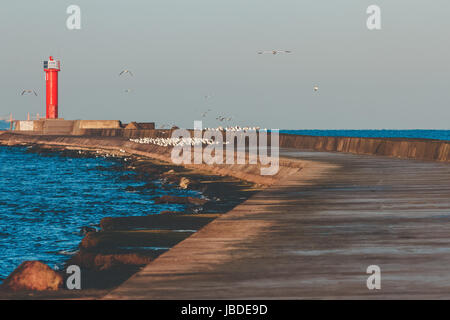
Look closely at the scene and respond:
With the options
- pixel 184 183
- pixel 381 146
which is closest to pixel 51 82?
pixel 184 183

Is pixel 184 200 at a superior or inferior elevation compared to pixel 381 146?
inferior

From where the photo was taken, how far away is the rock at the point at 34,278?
8250mm

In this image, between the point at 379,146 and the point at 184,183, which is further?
the point at 184,183

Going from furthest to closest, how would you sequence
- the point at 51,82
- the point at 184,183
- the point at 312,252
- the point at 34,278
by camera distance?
the point at 51,82 < the point at 184,183 < the point at 34,278 < the point at 312,252

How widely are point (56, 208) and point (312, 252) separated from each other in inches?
808

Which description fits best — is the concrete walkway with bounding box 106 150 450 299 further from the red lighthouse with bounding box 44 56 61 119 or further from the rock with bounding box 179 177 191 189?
the red lighthouse with bounding box 44 56 61 119

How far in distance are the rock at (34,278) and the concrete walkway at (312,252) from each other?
144 cm

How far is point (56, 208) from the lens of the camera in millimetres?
27125

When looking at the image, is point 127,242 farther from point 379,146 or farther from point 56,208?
point 379,146

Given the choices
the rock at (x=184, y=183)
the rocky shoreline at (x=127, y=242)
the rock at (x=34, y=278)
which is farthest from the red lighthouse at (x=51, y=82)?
the rock at (x=34, y=278)

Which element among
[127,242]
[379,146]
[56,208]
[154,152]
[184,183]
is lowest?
[56,208]

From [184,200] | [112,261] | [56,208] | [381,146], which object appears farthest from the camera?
[381,146]

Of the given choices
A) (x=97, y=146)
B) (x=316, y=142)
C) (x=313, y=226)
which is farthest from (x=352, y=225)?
(x=97, y=146)

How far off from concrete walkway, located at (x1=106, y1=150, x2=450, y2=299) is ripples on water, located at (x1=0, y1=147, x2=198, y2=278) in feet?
16.3
